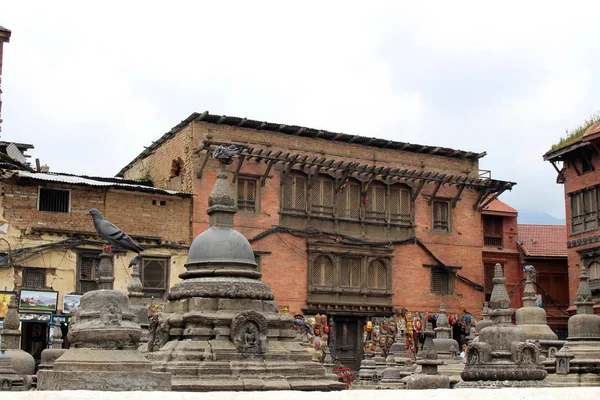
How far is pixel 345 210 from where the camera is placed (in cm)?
4112

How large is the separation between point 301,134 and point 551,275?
18853 mm

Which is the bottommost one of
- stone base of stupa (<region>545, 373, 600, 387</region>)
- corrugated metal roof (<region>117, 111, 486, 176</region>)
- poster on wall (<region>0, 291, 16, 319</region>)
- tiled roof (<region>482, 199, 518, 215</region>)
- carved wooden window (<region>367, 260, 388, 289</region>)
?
stone base of stupa (<region>545, 373, 600, 387</region>)

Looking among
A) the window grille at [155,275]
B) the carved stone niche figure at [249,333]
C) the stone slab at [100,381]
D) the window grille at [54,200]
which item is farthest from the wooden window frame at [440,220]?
the stone slab at [100,381]

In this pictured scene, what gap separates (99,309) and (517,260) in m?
40.8

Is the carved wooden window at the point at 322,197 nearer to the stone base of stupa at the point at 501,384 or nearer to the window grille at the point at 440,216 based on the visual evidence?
the window grille at the point at 440,216

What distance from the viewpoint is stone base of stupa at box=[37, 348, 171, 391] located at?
35.0 feet

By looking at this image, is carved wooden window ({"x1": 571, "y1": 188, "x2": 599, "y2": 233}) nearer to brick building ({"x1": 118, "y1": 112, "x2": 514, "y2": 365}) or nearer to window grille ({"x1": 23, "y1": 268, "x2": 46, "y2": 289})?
brick building ({"x1": 118, "y1": 112, "x2": 514, "y2": 365})

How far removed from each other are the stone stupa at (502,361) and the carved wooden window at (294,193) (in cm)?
2448

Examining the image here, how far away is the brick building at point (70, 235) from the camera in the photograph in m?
33.0

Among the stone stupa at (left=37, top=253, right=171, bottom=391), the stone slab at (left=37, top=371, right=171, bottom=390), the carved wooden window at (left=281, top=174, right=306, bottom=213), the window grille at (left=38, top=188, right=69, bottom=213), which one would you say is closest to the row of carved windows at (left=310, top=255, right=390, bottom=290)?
the carved wooden window at (left=281, top=174, right=306, bottom=213)

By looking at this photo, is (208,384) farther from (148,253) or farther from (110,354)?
(148,253)

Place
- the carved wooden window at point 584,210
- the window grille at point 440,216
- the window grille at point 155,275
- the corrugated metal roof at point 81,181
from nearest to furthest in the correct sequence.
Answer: the corrugated metal roof at point 81,181 → the window grille at point 155,275 → the carved wooden window at point 584,210 → the window grille at point 440,216

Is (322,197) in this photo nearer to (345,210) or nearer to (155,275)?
(345,210)

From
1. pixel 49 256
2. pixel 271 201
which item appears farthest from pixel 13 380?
pixel 271 201
